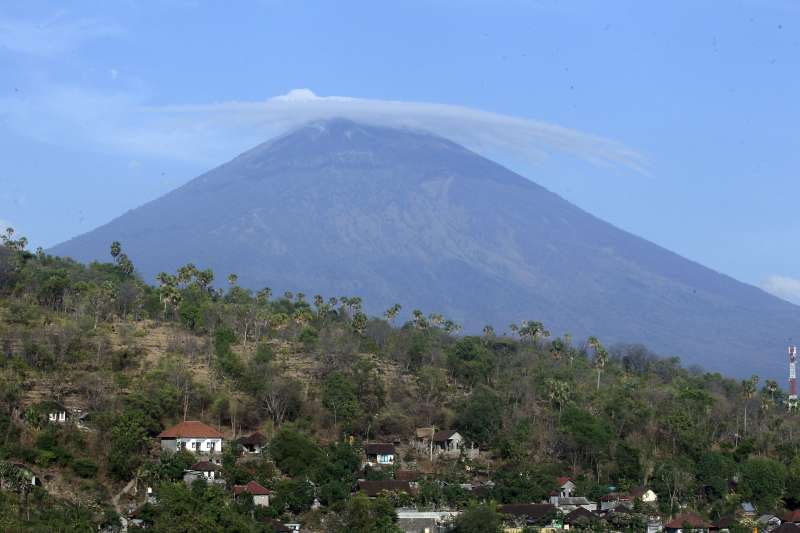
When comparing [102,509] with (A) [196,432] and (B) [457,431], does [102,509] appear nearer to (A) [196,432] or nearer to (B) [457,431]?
(A) [196,432]

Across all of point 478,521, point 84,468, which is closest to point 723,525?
point 478,521

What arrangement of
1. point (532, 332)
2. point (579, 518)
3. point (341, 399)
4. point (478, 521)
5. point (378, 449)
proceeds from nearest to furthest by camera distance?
point (478, 521)
point (579, 518)
point (378, 449)
point (341, 399)
point (532, 332)

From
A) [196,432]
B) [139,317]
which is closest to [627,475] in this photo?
[196,432]

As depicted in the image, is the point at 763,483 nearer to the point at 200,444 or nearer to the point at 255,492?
the point at 255,492

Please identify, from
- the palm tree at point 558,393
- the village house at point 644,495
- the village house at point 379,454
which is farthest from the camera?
the palm tree at point 558,393

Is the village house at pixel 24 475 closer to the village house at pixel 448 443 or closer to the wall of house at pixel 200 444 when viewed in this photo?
the wall of house at pixel 200 444

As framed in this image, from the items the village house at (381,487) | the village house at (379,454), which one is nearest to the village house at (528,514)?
the village house at (381,487)
